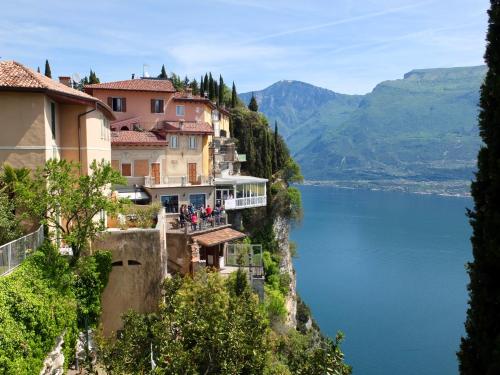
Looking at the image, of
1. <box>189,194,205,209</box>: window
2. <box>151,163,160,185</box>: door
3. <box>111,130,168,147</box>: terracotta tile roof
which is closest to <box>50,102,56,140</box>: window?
<box>111,130,168,147</box>: terracotta tile roof

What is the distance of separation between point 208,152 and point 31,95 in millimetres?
27896

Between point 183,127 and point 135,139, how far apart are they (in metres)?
4.66

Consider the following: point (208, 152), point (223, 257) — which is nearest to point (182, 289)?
point (223, 257)

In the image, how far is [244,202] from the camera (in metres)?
45.9

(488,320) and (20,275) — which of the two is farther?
(20,275)

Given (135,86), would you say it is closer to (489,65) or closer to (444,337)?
(489,65)

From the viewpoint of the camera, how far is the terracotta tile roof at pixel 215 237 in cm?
3032

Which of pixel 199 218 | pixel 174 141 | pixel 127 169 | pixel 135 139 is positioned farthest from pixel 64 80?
pixel 199 218

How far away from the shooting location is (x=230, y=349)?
13055 millimetres

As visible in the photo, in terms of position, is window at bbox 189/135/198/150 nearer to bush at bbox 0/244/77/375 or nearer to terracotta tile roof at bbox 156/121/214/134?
terracotta tile roof at bbox 156/121/214/134

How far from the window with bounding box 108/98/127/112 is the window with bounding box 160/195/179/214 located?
33.7 feet

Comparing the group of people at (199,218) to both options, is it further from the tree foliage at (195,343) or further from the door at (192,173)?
the tree foliage at (195,343)

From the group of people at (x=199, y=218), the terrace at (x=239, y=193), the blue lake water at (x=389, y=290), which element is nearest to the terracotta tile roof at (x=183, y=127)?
the terrace at (x=239, y=193)

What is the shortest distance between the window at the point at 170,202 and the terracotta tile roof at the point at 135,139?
4325mm
